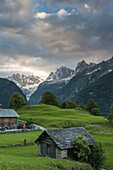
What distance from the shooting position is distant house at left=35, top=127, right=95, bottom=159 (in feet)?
93.5

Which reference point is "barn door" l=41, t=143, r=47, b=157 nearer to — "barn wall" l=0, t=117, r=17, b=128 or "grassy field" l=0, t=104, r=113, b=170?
"grassy field" l=0, t=104, r=113, b=170

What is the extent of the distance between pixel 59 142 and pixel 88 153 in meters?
4.67

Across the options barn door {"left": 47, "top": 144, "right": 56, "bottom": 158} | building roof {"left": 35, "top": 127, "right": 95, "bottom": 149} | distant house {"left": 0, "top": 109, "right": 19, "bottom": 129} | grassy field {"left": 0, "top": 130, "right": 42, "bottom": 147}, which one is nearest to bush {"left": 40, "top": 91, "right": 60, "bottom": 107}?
distant house {"left": 0, "top": 109, "right": 19, "bottom": 129}

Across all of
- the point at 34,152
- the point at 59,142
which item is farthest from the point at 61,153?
the point at 34,152

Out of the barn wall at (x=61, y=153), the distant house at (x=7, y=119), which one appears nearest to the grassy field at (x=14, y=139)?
the barn wall at (x=61, y=153)

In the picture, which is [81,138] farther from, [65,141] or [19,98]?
[19,98]

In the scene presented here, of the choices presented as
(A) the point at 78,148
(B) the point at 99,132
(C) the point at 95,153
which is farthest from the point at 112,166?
(B) the point at 99,132

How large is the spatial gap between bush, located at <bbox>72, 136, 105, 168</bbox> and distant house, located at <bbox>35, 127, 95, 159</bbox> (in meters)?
1.22

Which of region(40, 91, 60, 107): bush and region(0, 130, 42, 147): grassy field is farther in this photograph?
region(40, 91, 60, 107): bush

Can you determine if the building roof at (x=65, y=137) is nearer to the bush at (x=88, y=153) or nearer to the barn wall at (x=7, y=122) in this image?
the bush at (x=88, y=153)

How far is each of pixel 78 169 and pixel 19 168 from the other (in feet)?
27.7

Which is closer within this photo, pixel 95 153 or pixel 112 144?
pixel 95 153

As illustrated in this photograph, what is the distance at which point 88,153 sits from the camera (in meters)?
28.0

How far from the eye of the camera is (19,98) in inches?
5032
